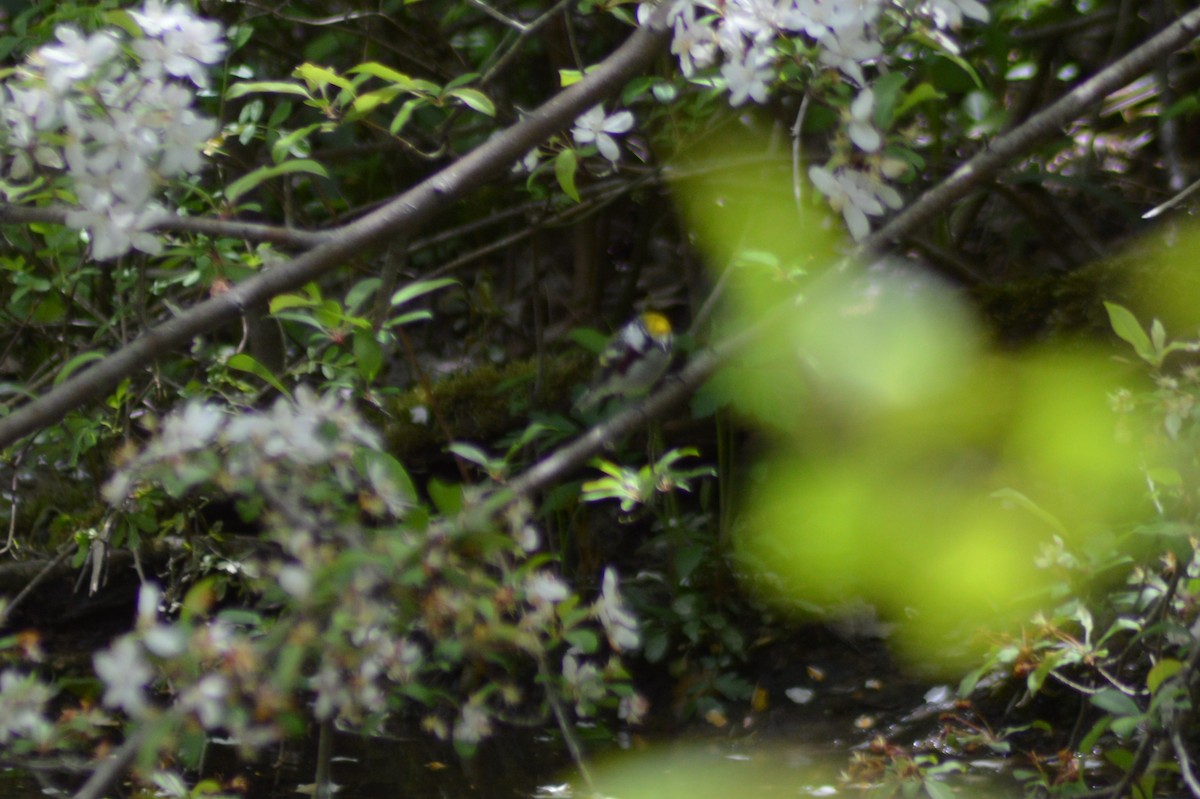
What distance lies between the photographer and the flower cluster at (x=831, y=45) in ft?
3.78

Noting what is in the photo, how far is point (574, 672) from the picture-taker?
1.39m

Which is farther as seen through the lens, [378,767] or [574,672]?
[378,767]

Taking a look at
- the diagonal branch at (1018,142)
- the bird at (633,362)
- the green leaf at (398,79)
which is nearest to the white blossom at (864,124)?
the diagonal branch at (1018,142)

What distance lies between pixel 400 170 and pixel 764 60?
1.86m

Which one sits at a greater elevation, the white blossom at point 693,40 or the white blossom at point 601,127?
the white blossom at point 693,40

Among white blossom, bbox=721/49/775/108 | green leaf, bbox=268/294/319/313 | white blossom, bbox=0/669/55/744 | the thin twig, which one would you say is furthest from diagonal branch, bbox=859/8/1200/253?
white blossom, bbox=0/669/55/744

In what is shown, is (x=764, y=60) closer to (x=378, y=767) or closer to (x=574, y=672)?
(x=574, y=672)

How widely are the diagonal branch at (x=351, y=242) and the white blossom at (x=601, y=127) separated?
128 millimetres

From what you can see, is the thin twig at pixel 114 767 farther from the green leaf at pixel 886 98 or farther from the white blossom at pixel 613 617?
the green leaf at pixel 886 98

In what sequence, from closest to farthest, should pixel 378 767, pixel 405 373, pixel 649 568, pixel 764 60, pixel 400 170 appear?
1. pixel 764 60
2. pixel 378 767
3. pixel 649 568
4. pixel 400 170
5. pixel 405 373

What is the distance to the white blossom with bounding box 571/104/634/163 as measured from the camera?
1419 mm

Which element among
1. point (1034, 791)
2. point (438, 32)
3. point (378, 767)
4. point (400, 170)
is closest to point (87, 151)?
point (378, 767)

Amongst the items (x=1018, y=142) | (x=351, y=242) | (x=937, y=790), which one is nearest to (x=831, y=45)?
(x=1018, y=142)

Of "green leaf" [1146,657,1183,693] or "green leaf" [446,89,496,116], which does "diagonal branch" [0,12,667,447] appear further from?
"green leaf" [1146,657,1183,693]
